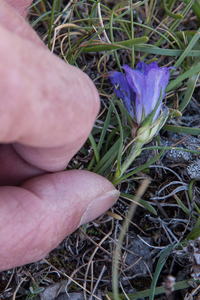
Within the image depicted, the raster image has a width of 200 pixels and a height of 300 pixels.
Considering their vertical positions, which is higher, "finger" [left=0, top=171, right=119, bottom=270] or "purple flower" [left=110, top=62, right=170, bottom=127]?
"purple flower" [left=110, top=62, right=170, bottom=127]

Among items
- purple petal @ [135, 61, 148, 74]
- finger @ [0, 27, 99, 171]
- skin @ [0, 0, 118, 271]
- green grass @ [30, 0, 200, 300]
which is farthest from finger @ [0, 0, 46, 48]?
purple petal @ [135, 61, 148, 74]

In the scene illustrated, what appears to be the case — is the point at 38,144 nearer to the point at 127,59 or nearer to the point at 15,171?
the point at 15,171

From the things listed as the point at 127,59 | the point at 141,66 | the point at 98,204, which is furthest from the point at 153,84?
the point at 98,204

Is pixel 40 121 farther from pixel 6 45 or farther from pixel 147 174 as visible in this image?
pixel 147 174

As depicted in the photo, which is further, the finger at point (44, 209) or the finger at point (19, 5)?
the finger at point (19, 5)

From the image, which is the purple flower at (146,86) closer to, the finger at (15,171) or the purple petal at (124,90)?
the purple petal at (124,90)

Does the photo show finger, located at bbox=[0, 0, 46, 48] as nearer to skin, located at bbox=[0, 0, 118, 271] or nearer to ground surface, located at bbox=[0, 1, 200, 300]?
skin, located at bbox=[0, 0, 118, 271]

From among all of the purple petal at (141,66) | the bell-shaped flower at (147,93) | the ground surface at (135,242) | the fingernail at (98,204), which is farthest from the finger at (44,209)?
the purple petal at (141,66)

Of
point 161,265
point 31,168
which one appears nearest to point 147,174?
point 161,265
